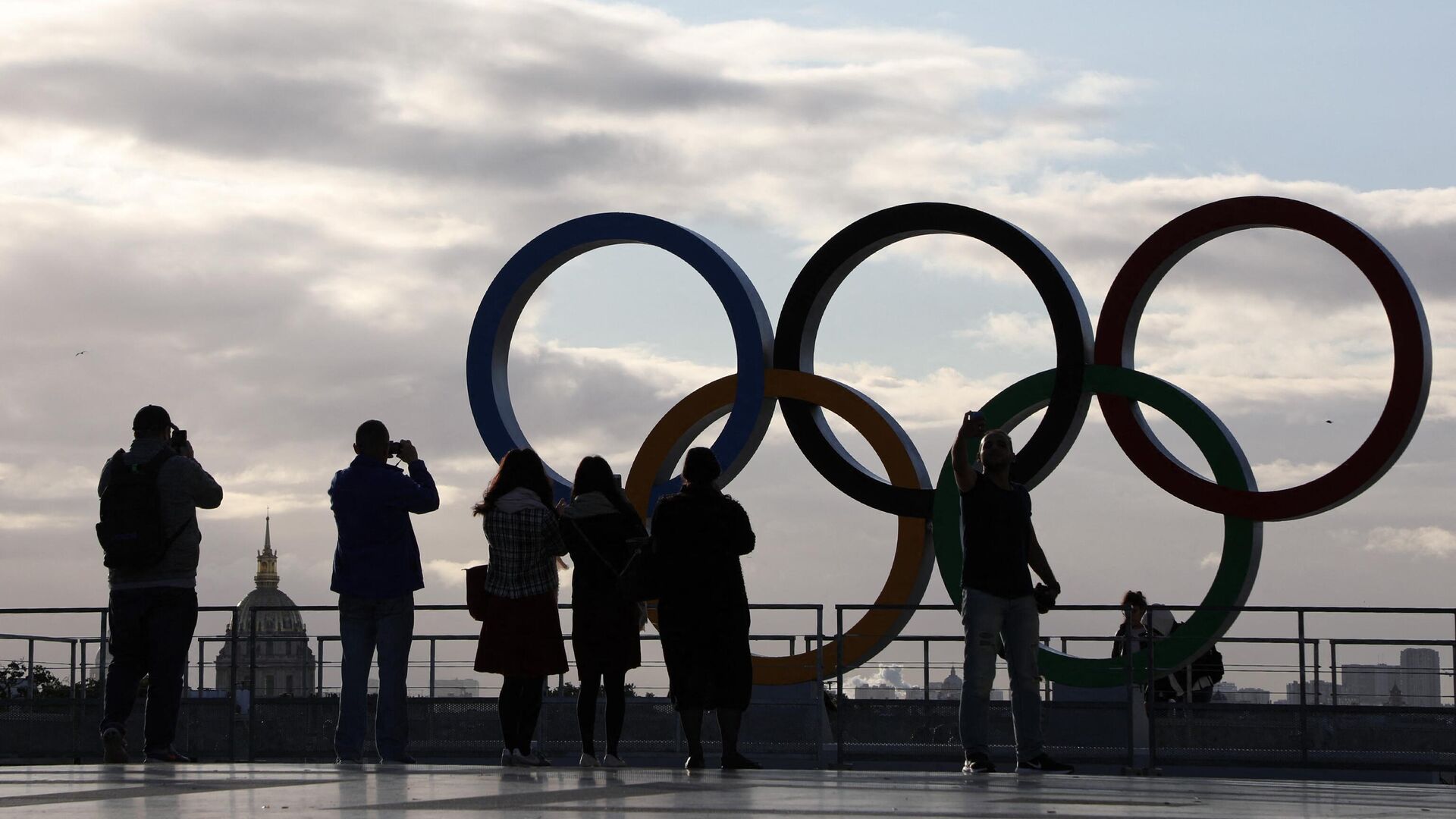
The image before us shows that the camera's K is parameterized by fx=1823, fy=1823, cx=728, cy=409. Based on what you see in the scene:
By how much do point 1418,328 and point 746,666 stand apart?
5822 millimetres

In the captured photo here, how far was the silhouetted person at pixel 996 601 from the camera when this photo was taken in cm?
866

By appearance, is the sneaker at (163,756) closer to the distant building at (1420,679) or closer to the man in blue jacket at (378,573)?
the man in blue jacket at (378,573)

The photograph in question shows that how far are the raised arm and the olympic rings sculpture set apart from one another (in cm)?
388

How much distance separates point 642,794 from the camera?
237 inches

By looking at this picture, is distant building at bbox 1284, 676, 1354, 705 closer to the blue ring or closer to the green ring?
the green ring

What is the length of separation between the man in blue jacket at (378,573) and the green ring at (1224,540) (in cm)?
456

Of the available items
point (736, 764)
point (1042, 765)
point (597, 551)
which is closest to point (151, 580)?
point (597, 551)

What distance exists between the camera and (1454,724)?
461 inches

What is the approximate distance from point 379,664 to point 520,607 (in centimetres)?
83

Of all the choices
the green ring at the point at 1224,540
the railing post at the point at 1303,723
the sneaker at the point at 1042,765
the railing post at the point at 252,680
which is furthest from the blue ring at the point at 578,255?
the sneaker at the point at 1042,765

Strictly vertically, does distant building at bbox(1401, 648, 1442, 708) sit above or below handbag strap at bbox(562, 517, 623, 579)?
below

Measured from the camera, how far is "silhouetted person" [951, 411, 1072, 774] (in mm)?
8656

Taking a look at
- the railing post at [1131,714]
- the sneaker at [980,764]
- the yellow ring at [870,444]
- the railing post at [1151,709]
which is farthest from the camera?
the yellow ring at [870,444]

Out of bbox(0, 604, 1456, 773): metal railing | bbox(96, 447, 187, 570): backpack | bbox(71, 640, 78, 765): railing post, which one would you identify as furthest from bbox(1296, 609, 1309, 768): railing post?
bbox(71, 640, 78, 765): railing post
